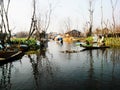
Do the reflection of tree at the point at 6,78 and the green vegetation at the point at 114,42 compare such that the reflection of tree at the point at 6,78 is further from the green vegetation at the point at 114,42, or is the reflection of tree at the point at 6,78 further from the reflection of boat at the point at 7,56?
the green vegetation at the point at 114,42

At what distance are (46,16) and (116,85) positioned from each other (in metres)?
49.1

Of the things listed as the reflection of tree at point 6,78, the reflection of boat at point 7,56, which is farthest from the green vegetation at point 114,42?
the reflection of tree at point 6,78

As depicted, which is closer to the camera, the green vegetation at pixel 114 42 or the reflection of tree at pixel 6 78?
the reflection of tree at pixel 6 78

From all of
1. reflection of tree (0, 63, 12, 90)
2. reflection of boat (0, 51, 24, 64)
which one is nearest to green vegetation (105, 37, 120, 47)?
reflection of boat (0, 51, 24, 64)

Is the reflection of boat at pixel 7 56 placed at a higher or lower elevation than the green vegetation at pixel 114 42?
lower

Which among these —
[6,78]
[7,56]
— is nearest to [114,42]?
[7,56]

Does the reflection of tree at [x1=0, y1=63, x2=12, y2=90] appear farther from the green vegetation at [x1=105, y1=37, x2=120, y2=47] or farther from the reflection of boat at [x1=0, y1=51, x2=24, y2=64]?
the green vegetation at [x1=105, y1=37, x2=120, y2=47]

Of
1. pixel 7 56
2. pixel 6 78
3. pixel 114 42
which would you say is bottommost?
pixel 6 78

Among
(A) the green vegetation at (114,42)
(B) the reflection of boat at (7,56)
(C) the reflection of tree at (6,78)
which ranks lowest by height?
(C) the reflection of tree at (6,78)

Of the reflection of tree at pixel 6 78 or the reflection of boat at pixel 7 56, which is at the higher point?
the reflection of boat at pixel 7 56

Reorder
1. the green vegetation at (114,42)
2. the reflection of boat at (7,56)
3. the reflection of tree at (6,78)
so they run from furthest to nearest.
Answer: the green vegetation at (114,42) < the reflection of boat at (7,56) < the reflection of tree at (6,78)

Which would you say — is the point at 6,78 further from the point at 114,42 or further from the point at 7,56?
the point at 114,42

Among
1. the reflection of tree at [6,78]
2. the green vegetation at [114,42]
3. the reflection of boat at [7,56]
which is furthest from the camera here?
the green vegetation at [114,42]

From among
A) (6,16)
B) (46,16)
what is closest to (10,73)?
(6,16)
